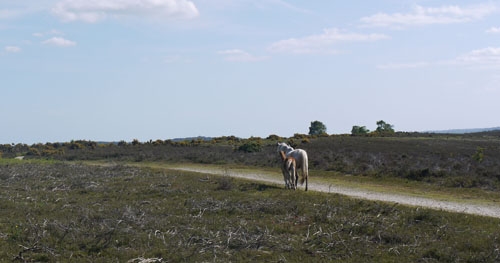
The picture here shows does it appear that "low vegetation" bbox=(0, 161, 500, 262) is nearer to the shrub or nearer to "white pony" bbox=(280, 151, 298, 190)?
"white pony" bbox=(280, 151, 298, 190)

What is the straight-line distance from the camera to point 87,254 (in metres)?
12.6

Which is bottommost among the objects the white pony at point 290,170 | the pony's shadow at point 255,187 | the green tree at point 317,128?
the pony's shadow at point 255,187

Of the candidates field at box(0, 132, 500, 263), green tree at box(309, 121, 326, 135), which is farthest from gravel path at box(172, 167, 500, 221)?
green tree at box(309, 121, 326, 135)

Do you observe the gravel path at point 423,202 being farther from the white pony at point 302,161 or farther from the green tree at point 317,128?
the green tree at point 317,128

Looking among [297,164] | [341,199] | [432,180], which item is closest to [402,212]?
[341,199]

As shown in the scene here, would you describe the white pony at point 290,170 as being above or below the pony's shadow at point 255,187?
above

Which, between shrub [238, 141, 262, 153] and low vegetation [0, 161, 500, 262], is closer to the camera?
low vegetation [0, 161, 500, 262]

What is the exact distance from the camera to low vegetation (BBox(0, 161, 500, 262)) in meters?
12.2

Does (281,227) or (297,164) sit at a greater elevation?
(297,164)

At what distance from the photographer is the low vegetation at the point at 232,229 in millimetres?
12195

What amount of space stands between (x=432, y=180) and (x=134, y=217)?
663 inches

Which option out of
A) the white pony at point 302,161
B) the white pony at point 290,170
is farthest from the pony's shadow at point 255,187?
the white pony at point 302,161

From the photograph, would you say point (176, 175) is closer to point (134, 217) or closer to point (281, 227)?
point (134, 217)

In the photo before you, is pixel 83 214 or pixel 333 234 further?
pixel 83 214
